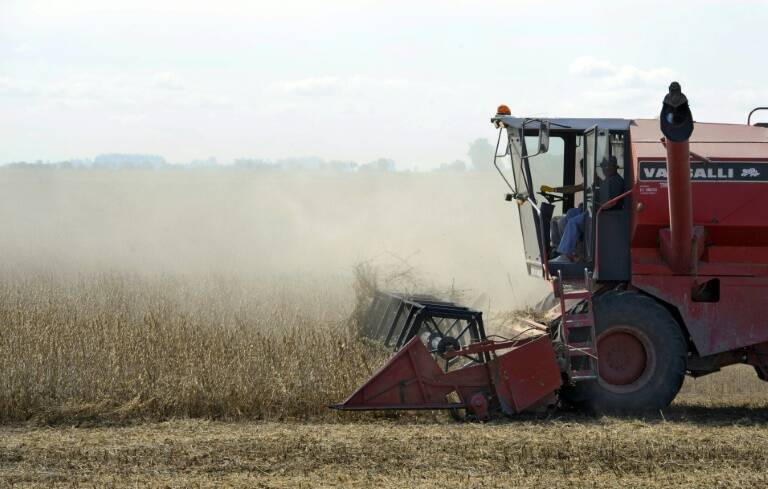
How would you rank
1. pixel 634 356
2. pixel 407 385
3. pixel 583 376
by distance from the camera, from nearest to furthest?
pixel 407 385 < pixel 583 376 < pixel 634 356

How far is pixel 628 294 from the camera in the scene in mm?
8008

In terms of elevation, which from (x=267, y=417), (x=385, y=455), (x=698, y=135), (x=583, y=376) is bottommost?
(x=267, y=417)

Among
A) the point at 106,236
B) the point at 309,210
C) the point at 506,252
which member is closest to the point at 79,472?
the point at 506,252

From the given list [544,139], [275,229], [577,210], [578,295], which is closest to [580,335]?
[578,295]

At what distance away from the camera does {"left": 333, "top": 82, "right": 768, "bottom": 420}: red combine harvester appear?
24.9 feet

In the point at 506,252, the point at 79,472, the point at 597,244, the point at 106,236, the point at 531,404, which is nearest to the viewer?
the point at 79,472

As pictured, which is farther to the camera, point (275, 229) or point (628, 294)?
point (275, 229)

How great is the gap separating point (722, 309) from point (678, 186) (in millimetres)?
1227

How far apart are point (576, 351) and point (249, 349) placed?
2.84 meters

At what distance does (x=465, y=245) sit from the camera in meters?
18.7

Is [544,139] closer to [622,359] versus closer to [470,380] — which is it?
[622,359]

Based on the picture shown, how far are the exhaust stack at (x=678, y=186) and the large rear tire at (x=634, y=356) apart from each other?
1.43ft

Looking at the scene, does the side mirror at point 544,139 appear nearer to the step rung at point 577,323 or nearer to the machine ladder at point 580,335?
the machine ladder at point 580,335

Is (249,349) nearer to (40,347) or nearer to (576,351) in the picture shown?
(40,347)
